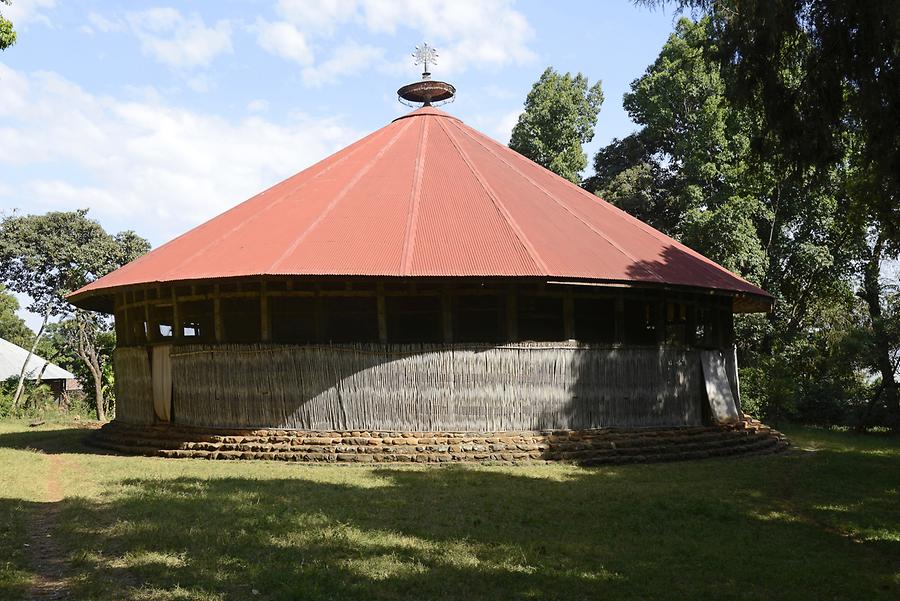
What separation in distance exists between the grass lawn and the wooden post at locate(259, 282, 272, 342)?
2.29 metres

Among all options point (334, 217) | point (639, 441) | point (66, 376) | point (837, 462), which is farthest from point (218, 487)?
point (66, 376)

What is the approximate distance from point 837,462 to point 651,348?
377 centimetres

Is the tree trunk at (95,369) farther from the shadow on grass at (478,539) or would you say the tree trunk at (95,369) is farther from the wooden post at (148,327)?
the shadow on grass at (478,539)

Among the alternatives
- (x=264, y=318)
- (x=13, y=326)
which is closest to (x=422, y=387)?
(x=264, y=318)

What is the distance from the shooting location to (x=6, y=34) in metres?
11.2

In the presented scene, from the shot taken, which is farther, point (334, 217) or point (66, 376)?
point (66, 376)

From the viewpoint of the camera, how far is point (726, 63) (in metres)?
10.2

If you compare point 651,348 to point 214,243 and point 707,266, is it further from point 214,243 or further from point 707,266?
point 214,243

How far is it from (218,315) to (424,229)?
414 cm

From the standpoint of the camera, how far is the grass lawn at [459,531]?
21.4 ft

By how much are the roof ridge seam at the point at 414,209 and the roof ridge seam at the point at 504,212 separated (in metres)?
0.84

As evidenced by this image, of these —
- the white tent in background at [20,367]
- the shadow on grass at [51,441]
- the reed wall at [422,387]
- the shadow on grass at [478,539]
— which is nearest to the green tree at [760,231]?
the reed wall at [422,387]

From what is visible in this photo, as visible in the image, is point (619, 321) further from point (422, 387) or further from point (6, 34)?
point (6, 34)

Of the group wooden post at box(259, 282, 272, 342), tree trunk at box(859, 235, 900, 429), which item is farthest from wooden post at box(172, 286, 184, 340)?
tree trunk at box(859, 235, 900, 429)
